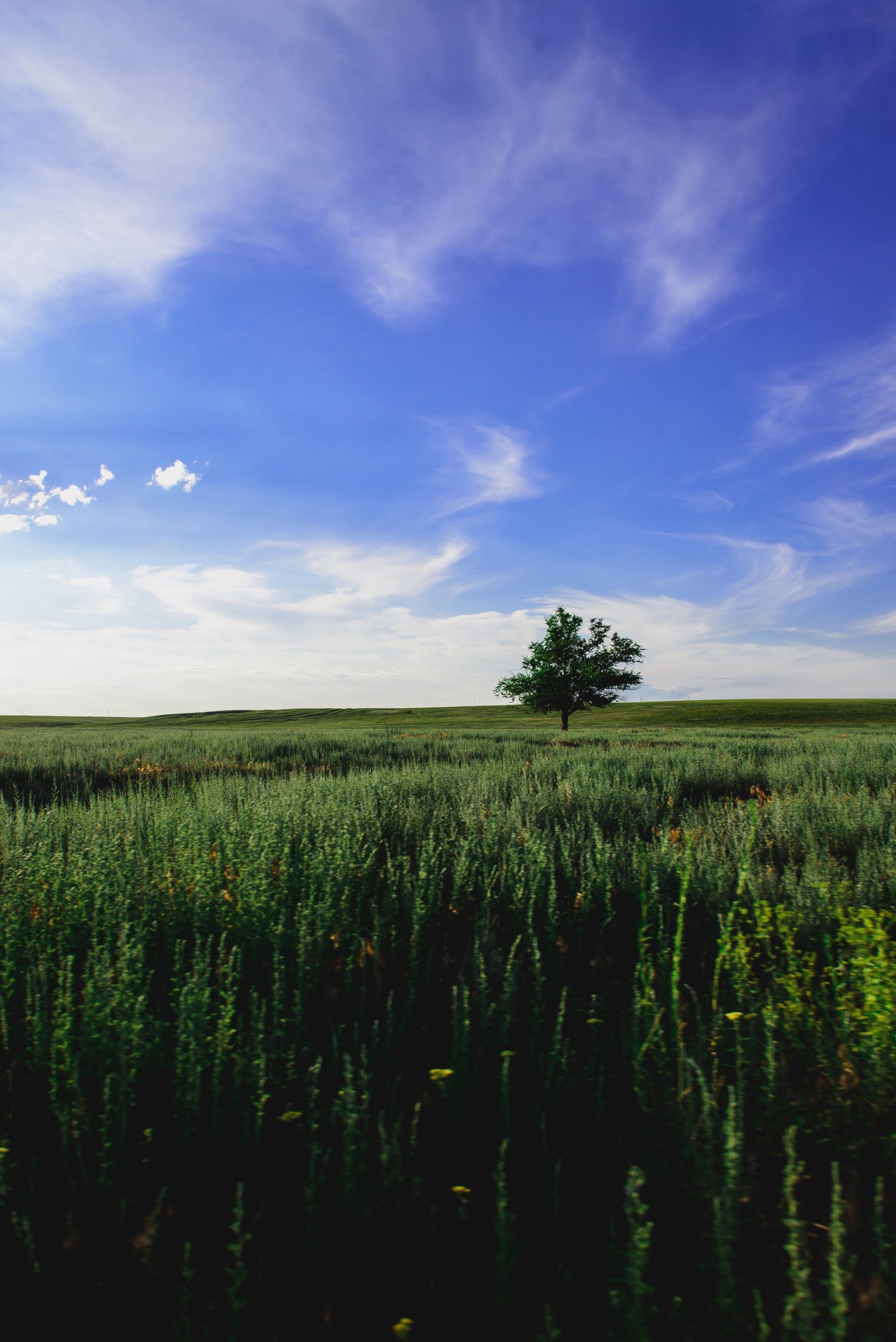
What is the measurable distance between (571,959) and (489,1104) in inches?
45.3

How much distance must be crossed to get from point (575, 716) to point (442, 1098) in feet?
228

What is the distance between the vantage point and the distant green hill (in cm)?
5344

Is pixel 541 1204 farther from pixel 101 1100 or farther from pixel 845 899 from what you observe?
pixel 845 899

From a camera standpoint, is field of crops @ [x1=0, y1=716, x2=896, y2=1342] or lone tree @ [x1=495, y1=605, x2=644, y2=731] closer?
field of crops @ [x1=0, y1=716, x2=896, y2=1342]

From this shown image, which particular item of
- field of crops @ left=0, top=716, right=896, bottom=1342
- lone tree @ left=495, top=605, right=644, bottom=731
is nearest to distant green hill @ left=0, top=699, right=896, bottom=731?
lone tree @ left=495, top=605, right=644, bottom=731

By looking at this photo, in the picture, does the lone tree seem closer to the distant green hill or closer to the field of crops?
the distant green hill

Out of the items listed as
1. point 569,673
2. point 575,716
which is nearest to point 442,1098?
point 569,673

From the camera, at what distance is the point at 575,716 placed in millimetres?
69938

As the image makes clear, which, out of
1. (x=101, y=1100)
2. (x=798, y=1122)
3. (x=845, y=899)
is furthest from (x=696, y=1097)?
(x=845, y=899)

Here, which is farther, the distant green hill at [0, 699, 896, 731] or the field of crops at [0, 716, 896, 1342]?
the distant green hill at [0, 699, 896, 731]

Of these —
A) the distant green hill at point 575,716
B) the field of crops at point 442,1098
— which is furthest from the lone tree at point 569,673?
the field of crops at point 442,1098

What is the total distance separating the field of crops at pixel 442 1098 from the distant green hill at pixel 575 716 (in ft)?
150

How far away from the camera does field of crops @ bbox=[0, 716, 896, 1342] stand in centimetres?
142

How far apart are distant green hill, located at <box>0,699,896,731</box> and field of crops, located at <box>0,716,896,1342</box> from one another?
45.8 meters
